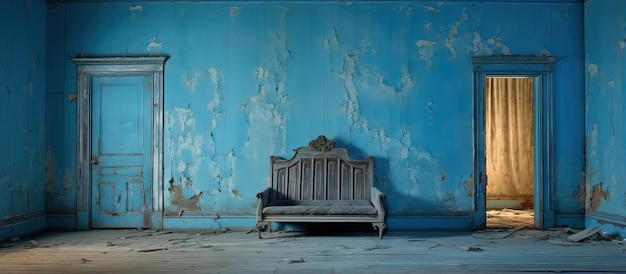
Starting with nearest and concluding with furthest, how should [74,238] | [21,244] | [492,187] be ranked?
1. [21,244]
2. [74,238]
3. [492,187]

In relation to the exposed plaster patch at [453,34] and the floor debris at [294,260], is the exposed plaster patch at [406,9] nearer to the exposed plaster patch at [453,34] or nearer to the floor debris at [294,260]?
the exposed plaster patch at [453,34]

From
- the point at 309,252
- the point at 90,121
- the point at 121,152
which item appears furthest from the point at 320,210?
the point at 90,121

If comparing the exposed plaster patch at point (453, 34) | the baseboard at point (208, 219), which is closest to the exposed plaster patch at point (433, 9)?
the exposed plaster patch at point (453, 34)

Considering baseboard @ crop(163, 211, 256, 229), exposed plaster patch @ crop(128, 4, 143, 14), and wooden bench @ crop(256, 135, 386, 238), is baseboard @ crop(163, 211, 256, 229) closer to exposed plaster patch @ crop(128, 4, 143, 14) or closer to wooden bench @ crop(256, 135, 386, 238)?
wooden bench @ crop(256, 135, 386, 238)

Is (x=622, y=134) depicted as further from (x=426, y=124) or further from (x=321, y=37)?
(x=321, y=37)

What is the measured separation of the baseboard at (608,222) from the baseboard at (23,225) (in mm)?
7363

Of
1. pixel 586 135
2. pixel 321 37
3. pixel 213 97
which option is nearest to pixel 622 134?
pixel 586 135

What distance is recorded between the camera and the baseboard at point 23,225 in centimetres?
579

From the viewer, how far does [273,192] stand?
6.51 m

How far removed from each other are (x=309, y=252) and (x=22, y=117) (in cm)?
414

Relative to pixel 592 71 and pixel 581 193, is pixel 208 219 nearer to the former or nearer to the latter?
pixel 581 193

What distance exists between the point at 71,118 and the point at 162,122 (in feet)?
4.23

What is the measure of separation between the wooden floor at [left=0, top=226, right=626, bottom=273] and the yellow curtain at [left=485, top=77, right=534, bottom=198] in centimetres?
289

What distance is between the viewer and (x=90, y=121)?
674 cm
